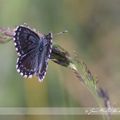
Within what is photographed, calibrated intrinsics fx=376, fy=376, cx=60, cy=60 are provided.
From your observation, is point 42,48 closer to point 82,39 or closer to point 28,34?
point 28,34

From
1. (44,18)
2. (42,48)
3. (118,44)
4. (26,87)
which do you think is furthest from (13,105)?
(42,48)

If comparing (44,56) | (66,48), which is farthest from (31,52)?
(66,48)

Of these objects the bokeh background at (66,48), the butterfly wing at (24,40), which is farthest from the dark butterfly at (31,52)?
the bokeh background at (66,48)

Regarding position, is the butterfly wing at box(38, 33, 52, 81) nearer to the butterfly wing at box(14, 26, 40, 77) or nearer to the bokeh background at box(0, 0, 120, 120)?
the butterfly wing at box(14, 26, 40, 77)

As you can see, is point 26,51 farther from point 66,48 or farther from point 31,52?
point 66,48

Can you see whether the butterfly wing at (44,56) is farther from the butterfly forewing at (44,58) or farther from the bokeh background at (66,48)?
the bokeh background at (66,48)
